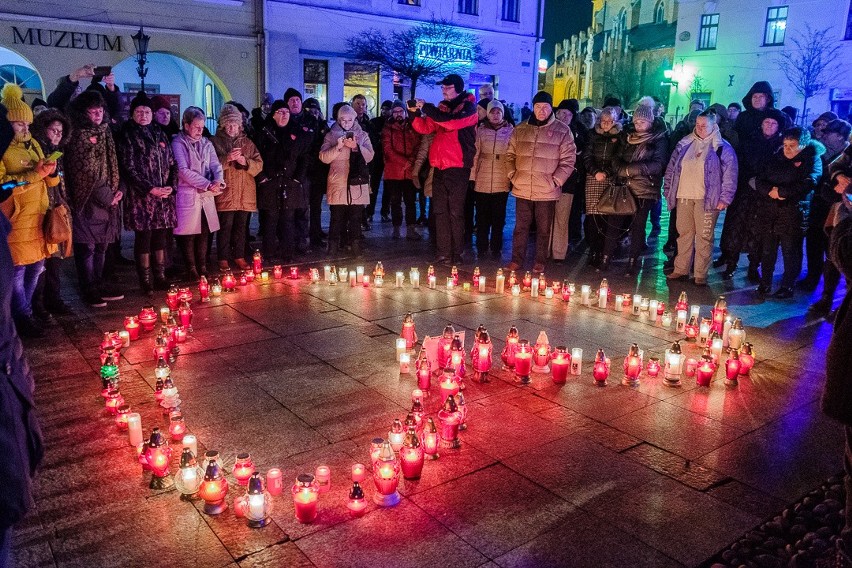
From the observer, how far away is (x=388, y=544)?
3301mm

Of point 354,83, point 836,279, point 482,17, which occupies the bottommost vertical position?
point 836,279

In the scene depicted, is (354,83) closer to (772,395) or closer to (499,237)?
(499,237)

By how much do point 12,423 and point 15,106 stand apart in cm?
454

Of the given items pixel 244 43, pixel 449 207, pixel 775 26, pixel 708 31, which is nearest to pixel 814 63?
pixel 775 26

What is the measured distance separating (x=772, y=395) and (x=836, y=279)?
301cm

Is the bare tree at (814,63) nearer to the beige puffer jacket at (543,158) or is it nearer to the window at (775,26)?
the window at (775,26)

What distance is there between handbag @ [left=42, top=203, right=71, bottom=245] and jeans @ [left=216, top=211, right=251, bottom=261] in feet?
8.18

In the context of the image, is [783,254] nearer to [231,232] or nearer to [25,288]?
[231,232]

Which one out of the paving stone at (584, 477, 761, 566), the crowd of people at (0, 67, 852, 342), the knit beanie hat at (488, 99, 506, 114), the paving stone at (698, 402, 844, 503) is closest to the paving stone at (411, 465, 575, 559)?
the paving stone at (584, 477, 761, 566)

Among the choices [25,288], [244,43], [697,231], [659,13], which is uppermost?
[659,13]

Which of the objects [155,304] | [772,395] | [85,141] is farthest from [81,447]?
[772,395]

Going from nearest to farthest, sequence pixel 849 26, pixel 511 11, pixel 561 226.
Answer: pixel 561 226 → pixel 511 11 → pixel 849 26

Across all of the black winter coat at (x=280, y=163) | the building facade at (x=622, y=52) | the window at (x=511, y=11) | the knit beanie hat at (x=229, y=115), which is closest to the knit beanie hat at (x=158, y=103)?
the knit beanie hat at (x=229, y=115)

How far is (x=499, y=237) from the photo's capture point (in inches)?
393
